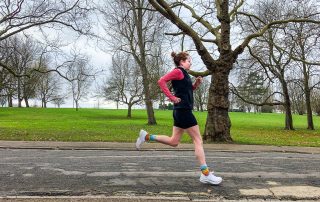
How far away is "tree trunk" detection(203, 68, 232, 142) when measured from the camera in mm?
17109

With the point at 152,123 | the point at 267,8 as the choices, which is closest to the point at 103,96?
the point at 152,123

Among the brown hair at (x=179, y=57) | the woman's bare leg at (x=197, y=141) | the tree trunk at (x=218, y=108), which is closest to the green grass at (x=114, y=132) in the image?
the tree trunk at (x=218, y=108)

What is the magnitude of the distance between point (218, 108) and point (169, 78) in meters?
11.1

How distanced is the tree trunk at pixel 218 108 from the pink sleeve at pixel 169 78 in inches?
425

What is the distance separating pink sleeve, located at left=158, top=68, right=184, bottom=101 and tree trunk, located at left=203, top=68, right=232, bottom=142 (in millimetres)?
10799

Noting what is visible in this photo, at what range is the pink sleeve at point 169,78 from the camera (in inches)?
250

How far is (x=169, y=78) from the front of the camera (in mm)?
6414

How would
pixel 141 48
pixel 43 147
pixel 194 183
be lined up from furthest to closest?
pixel 141 48
pixel 43 147
pixel 194 183

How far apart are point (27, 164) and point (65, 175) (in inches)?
68.7

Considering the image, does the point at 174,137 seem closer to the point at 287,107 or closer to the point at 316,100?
the point at 287,107

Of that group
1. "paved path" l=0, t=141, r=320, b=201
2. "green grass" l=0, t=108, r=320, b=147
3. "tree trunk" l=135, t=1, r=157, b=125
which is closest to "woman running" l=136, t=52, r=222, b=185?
"paved path" l=0, t=141, r=320, b=201

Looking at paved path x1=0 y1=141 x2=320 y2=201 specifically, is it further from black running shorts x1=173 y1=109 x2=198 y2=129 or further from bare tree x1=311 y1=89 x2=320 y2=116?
bare tree x1=311 y1=89 x2=320 y2=116

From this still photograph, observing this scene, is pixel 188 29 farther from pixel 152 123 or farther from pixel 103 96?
pixel 103 96

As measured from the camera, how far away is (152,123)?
39406 mm
